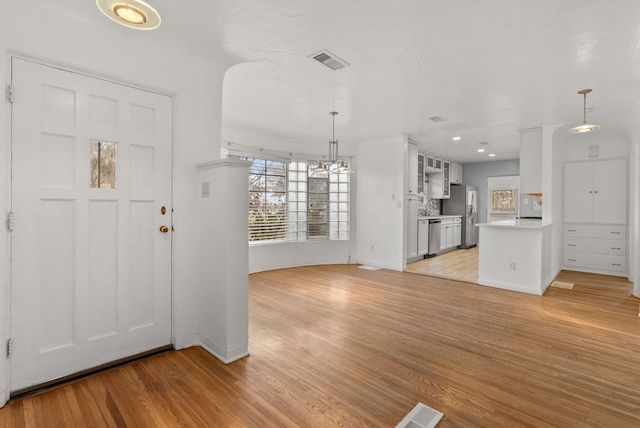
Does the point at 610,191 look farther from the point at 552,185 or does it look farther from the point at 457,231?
the point at 457,231

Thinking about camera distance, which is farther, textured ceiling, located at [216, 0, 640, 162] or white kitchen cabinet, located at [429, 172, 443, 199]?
white kitchen cabinet, located at [429, 172, 443, 199]

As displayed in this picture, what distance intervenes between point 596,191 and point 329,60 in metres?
5.79

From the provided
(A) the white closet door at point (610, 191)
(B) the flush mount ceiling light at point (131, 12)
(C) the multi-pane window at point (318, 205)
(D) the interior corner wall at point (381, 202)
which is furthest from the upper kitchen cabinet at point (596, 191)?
(B) the flush mount ceiling light at point (131, 12)

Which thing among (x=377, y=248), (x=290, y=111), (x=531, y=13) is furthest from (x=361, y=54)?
(x=377, y=248)

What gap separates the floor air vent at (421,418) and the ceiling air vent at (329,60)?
273 cm

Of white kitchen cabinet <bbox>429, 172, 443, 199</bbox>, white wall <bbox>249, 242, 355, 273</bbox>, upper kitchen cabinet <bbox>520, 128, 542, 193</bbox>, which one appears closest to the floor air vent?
white wall <bbox>249, 242, 355, 273</bbox>

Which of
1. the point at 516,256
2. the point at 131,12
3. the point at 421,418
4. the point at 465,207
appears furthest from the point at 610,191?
the point at 131,12

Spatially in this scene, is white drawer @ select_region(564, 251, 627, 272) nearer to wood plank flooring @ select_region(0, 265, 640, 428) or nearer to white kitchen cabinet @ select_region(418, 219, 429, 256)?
wood plank flooring @ select_region(0, 265, 640, 428)

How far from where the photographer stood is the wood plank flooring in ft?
6.04

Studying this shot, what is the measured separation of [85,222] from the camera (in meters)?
2.22

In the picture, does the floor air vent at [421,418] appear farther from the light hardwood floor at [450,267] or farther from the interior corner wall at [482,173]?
the interior corner wall at [482,173]

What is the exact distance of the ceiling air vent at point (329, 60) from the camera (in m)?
2.72

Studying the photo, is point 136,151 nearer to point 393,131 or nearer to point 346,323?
point 346,323

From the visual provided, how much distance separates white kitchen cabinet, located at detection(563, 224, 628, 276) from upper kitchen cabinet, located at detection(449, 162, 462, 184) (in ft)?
10.3
